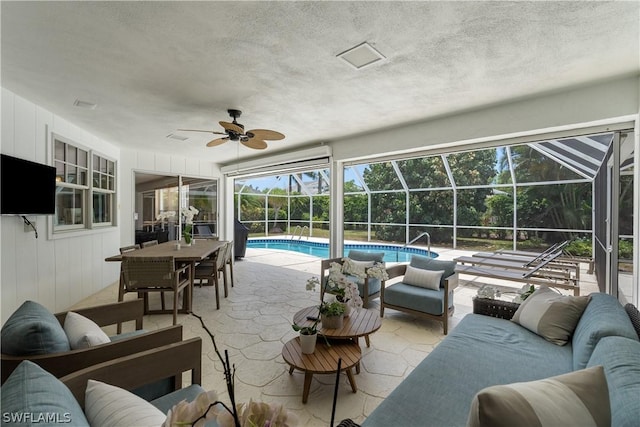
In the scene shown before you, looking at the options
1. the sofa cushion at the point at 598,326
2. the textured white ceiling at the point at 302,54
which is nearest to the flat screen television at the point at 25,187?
the textured white ceiling at the point at 302,54

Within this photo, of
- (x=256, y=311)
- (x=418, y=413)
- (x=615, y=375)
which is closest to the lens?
(x=615, y=375)

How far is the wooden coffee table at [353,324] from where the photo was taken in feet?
6.98

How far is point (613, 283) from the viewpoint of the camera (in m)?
2.80

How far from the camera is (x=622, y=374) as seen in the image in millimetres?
1007

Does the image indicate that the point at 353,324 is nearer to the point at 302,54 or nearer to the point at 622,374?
the point at 622,374

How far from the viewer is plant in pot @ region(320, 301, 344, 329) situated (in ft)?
7.24

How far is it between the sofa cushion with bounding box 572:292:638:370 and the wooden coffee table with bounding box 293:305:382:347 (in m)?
1.22

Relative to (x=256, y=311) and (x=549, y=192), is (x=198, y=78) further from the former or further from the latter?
(x=549, y=192)

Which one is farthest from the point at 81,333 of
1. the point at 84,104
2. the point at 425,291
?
the point at 425,291

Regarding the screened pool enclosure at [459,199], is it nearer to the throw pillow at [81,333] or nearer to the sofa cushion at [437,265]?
the sofa cushion at [437,265]

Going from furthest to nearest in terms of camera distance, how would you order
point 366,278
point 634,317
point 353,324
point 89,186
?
point 89,186, point 366,278, point 353,324, point 634,317

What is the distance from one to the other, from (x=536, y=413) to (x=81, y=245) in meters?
5.25

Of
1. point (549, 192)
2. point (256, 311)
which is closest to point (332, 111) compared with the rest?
point (256, 311)

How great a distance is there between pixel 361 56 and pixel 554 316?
2.32 meters
